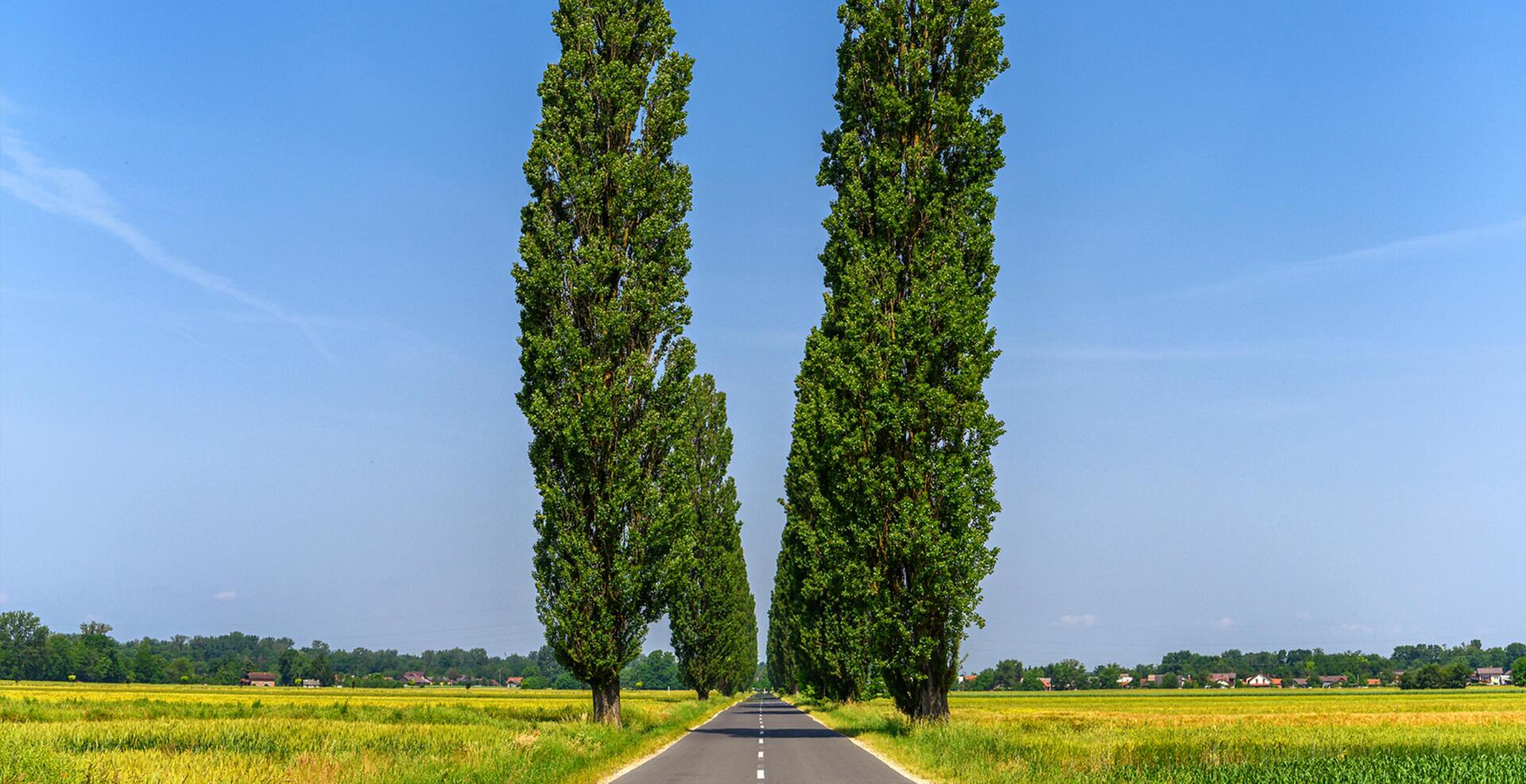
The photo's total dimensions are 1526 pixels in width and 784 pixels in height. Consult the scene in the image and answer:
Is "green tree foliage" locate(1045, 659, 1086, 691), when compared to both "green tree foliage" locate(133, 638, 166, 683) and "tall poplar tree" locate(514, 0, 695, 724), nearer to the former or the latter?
"green tree foliage" locate(133, 638, 166, 683)

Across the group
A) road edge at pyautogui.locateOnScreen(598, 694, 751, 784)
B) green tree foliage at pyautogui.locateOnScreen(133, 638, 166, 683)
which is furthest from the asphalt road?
green tree foliage at pyautogui.locateOnScreen(133, 638, 166, 683)

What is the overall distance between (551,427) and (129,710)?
2716 cm

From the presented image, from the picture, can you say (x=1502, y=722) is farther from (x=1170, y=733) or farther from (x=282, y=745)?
(x=282, y=745)

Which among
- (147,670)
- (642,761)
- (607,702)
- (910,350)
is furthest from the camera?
(147,670)

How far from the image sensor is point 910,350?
3081 centimetres

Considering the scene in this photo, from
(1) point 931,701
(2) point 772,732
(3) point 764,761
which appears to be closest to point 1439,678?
(2) point 772,732

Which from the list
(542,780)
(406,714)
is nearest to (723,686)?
(406,714)

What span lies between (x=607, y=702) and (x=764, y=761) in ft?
37.1

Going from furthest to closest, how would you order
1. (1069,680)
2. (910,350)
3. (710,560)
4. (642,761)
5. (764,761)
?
1. (1069,680)
2. (710,560)
3. (910,350)
4. (642,761)
5. (764,761)

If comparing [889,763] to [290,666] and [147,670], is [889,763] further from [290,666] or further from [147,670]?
[147,670]

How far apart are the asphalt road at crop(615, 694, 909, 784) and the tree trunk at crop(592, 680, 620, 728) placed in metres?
2.13

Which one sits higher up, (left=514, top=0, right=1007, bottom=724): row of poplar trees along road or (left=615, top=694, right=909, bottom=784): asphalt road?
(left=514, top=0, right=1007, bottom=724): row of poplar trees along road

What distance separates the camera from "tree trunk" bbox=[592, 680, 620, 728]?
32562 mm

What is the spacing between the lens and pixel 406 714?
44500mm
